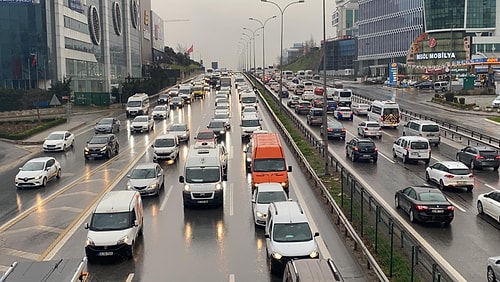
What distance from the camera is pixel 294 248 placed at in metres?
16.9

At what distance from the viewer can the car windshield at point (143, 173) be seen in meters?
27.7

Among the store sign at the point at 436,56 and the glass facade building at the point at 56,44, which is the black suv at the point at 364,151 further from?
the store sign at the point at 436,56

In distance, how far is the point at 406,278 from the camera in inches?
614

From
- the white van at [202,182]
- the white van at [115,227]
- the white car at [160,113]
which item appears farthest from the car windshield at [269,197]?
the white car at [160,113]

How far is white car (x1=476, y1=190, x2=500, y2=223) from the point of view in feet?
73.7

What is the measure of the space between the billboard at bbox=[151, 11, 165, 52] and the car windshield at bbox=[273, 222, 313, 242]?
521 feet

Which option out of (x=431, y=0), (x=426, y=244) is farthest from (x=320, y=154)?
(x=431, y=0)

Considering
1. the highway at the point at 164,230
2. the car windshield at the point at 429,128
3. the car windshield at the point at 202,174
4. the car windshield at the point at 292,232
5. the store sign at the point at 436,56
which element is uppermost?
the store sign at the point at 436,56

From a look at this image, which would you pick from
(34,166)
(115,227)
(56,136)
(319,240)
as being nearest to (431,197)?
(319,240)

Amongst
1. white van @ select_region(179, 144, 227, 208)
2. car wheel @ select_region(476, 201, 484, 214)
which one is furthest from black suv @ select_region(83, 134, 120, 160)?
car wheel @ select_region(476, 201, 484, 214)

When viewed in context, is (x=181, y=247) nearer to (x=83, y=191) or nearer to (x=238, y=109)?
(x=83, y=191)

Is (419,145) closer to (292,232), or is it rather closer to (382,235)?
(382,235)

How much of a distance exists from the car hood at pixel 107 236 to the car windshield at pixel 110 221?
197 millimetres

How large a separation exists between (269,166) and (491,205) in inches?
382
